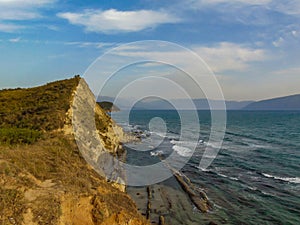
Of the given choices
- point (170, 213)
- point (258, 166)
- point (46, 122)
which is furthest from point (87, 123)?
point (258, 166)

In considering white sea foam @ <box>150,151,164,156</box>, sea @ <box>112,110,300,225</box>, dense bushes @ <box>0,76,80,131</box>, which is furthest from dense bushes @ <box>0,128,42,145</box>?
white sea foam @ <box>150,151,164,156</box>

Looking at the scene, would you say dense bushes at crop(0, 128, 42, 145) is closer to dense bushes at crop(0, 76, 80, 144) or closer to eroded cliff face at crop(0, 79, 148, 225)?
dense bushes at crop(0, 76, 80, 144)

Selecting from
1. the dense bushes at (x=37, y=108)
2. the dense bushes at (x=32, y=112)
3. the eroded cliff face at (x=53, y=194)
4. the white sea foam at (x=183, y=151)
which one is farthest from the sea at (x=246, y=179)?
the dense bushes at (x=32, y=112)

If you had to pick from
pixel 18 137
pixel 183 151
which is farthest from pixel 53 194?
pixel 183 151

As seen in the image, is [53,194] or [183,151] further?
[183,151]

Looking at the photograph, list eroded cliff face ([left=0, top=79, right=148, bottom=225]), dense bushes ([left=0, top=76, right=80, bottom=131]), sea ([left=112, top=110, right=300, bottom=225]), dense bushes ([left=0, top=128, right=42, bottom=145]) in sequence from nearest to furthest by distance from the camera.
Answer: eroded cliff face ([left=0, top=79, right=148, bottom=225]) → dense bushes ([left=0, top=128, right=42, bottom=145]) → sea ([left=112, top=110, right=300, bottom=225]) → dense bushes ([left=0, top=76, right=80, bottom=131])

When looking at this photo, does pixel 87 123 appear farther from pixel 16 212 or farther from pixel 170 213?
pixel 16 212

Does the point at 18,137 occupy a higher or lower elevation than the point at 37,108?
lower

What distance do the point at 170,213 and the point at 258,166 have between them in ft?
71.2

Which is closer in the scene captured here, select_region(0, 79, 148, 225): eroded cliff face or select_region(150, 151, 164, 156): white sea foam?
select_region(0, 79, 148, 225): eroded cliff face

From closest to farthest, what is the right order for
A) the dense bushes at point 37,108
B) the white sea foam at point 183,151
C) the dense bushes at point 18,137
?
the dense bushes at point 18,137 → the dense bushes at point 37,108 → the white sea foam at point 183,151

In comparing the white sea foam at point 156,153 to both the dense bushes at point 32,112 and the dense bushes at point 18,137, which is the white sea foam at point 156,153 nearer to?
the dense bushes at point 32,112

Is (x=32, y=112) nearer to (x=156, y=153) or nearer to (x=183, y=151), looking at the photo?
(x=156, y=153)

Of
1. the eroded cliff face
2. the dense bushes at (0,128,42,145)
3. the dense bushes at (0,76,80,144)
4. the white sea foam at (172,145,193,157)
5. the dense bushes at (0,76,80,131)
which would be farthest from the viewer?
the white sea foam at (172,145,193,157)
